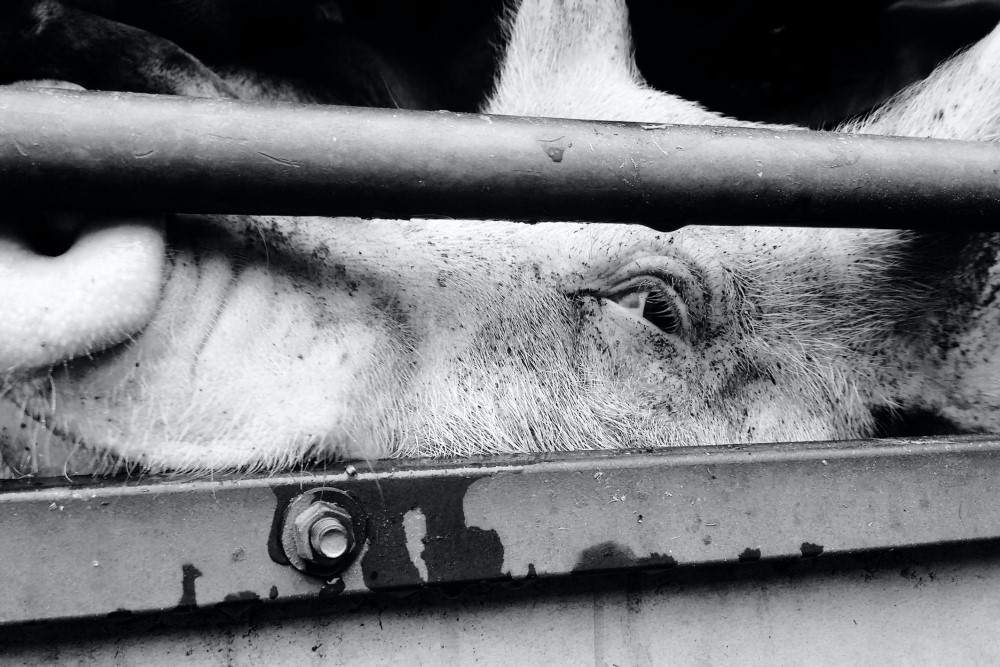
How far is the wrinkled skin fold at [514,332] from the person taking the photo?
888 millimetres

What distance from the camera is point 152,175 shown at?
0.75 metres

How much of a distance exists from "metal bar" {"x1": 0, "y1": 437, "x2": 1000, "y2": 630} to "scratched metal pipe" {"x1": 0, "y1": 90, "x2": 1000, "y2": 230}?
306 mm

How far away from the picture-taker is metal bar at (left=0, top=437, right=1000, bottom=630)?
80 centimetres

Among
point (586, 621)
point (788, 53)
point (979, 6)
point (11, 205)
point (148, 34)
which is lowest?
point (586, 621)

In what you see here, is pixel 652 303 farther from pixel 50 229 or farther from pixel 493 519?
pixel 50 229

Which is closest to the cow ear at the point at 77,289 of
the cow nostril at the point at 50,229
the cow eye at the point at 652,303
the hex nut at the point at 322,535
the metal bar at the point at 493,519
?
the cow nostril at the point at 50,229

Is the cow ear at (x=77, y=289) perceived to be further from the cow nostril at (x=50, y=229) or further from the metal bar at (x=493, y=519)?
the metal bar at (x=493, y=519)

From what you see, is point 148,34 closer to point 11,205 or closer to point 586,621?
point 11,205

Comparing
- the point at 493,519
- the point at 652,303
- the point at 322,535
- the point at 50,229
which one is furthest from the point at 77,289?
the point at 652,303

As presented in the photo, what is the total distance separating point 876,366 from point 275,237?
1149mm

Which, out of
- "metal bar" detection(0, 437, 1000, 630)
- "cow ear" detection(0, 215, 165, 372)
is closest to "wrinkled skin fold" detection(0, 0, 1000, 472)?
"cow ear" detection(0, 215, 165, 372)

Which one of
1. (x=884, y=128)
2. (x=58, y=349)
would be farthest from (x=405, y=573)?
(x=884, y=128)

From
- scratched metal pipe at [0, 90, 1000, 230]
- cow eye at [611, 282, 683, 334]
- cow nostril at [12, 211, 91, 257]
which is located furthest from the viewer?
cow eye at [611, 282, 683, 334]

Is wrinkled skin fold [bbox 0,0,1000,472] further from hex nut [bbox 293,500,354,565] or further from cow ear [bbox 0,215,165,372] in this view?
hex nut [bbox 293,500,354,565]
